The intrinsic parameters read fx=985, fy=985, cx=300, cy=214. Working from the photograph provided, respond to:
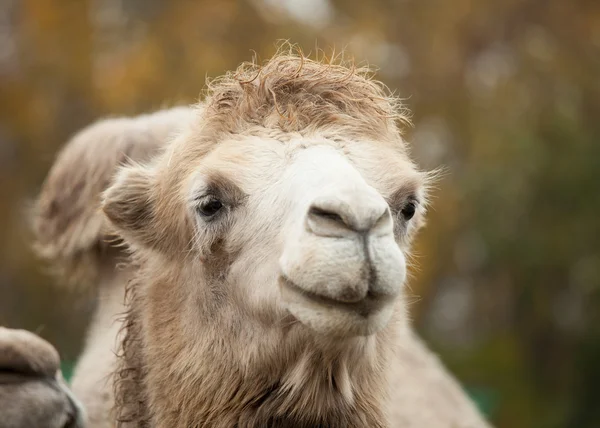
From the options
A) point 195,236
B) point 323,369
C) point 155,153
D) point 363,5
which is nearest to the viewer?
point 323,369

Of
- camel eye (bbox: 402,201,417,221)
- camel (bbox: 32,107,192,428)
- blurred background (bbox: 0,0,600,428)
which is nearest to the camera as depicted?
camel eye (bbox: 402,201,417,221)

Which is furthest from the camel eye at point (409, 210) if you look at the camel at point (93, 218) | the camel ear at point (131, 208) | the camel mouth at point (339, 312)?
the camel at point (93, 218)

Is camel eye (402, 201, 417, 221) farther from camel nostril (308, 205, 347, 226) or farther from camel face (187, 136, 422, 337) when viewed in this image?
camel nostril (308, 205, 347, 226)

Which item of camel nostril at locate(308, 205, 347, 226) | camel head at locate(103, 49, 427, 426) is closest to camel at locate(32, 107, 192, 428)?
camel head at locate(103, 49, 427, 426)

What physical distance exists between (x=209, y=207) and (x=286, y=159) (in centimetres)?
47

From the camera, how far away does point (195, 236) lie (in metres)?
4.73

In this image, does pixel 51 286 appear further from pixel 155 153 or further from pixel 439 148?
pixel 155 153

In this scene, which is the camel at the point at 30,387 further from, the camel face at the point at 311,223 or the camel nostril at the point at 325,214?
the camel nostril at the point at 325,214

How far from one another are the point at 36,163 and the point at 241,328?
18.5m

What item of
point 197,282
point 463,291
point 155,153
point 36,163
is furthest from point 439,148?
point 197,282

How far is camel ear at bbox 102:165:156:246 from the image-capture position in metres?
5.19

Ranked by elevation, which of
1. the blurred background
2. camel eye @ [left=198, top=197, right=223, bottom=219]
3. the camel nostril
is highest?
the blurred background

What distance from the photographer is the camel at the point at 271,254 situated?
12.7 feet

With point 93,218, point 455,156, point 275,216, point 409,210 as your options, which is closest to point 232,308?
point 275,216
